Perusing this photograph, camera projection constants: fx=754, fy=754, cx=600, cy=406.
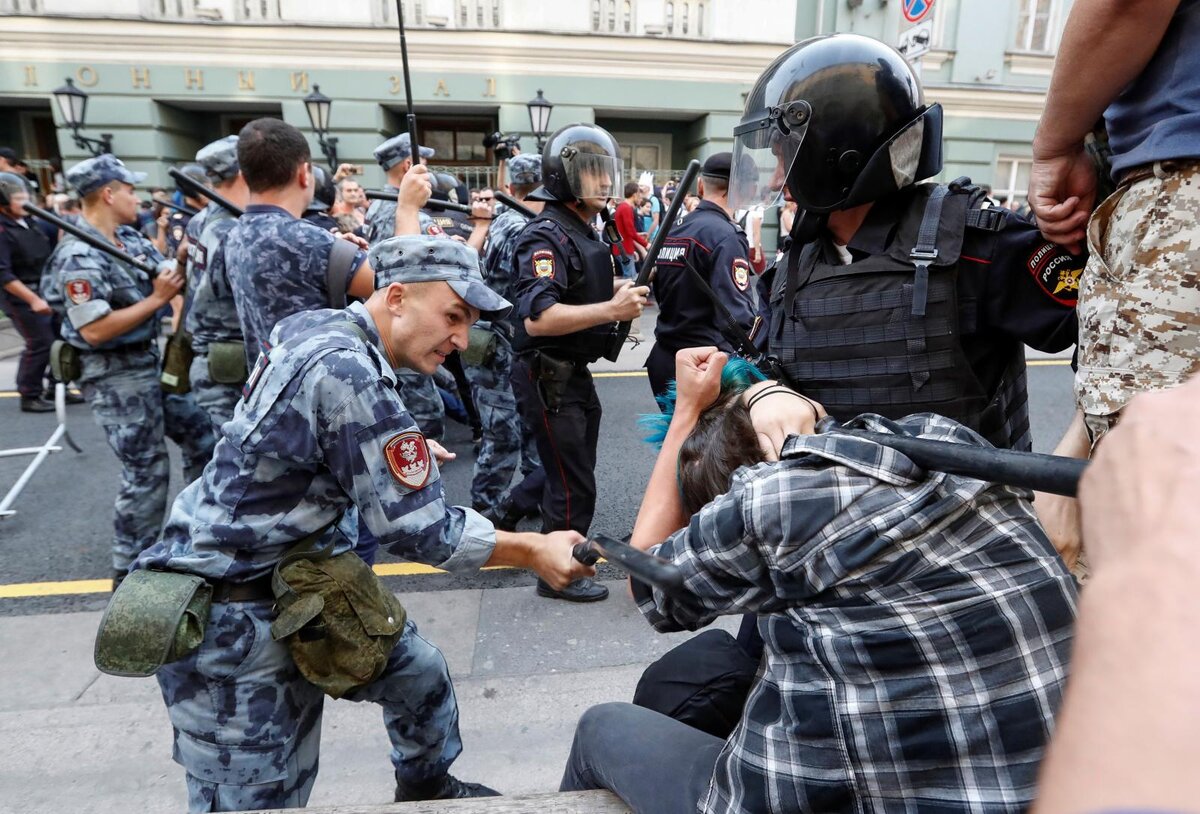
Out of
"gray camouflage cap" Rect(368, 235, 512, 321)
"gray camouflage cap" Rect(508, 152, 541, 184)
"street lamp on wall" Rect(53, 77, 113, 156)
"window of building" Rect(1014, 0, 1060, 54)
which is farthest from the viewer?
"window of building" Rect(1014, 0, 1060, 54)

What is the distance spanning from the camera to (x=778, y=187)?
184cm

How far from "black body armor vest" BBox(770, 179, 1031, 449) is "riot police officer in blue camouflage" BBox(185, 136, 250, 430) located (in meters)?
2.78

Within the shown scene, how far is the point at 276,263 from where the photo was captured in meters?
3.06

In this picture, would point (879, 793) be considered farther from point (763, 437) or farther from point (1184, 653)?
point (1184, 653)

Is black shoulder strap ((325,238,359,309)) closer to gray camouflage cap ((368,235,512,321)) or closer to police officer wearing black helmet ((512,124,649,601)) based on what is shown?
police officer wearing black helmet ((512,124,649,601))

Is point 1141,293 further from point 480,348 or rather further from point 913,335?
point 480,348

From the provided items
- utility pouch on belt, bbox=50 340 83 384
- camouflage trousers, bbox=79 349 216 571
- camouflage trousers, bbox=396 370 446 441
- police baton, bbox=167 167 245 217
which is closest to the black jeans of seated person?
camouflage trousers, bbox=396 370 446 441

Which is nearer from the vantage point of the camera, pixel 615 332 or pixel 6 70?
pixel 615 332

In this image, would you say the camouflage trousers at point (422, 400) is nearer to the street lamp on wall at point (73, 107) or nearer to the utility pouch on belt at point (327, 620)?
the utility pouch on belt at point (327, 620)

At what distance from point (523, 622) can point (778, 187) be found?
2281 mm

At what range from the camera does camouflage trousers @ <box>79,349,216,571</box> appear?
11.8ft

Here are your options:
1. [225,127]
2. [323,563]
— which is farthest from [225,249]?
[225,127]

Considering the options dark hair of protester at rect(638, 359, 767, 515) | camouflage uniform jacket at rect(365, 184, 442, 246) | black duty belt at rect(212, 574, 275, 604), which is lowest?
black duty belt at rect(212, 574, 275, 604)

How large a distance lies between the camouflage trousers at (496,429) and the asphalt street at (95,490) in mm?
497
